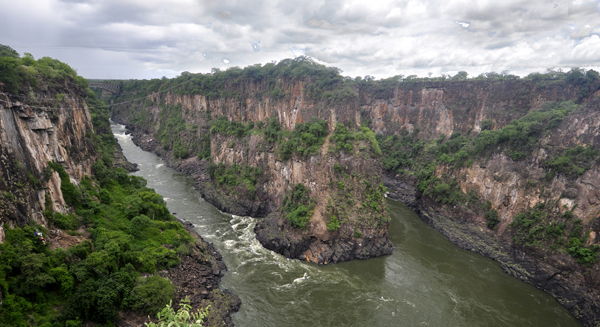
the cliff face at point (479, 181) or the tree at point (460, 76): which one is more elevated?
the tree at point (460, 76)

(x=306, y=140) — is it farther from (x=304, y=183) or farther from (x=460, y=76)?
(x=460, y=76)

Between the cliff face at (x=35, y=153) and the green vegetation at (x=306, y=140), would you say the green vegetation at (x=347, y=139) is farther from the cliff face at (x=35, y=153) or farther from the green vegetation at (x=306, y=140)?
the cliff face at (x=35, y=153)

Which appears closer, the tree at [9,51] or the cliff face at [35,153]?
the cliff face at [35,153]

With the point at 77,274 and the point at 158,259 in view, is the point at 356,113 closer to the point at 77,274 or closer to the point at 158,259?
the point at 158,259

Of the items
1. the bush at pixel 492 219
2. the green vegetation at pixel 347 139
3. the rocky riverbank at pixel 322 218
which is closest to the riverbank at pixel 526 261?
the bush at pixel 492 219

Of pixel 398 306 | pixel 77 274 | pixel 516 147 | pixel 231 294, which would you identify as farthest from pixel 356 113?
pixel 77 274

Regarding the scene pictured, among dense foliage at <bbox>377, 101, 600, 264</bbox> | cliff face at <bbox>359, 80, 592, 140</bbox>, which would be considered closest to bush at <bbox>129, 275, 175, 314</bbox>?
dense foliage at <bbox>377, 101, 600, 264</bbox>
